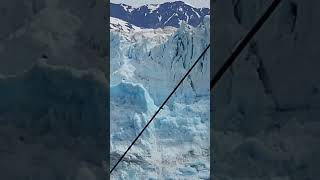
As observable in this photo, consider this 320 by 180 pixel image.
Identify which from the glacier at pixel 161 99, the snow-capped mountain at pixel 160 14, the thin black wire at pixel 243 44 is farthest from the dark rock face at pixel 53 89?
the glacier at pixel 161 99

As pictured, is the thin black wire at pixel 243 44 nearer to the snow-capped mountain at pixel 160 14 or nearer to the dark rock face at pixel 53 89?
the dark rock face at pixel 53 89

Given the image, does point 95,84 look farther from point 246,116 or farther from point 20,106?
point 246,116

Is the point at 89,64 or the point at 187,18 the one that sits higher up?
the point at 187,18

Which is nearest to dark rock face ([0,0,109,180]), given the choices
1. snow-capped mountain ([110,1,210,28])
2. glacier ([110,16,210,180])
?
snow-capped mountain ([110,1,210,28])

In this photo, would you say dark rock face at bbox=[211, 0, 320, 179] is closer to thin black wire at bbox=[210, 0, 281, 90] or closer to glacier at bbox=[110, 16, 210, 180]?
thin black wire at bbox=[210, 0, 281, 90]

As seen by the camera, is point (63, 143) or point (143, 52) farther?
point (143, 52)

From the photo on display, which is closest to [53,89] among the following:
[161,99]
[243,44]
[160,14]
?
[243,44]

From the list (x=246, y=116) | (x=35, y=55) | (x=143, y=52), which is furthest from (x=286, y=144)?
(x=143, y=52)

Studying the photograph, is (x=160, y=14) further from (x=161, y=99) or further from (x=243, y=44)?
(x=243, y=44)
